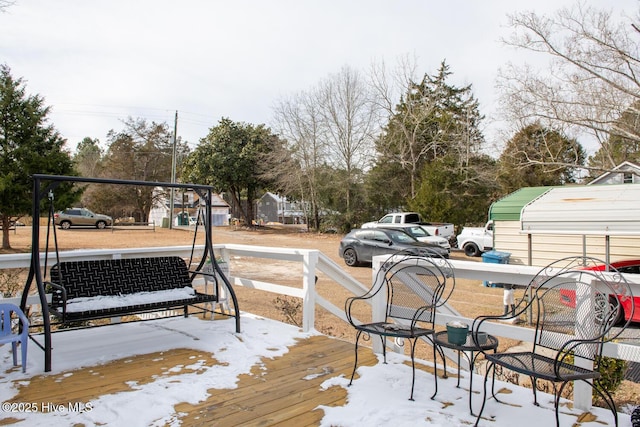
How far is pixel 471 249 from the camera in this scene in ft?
50.8

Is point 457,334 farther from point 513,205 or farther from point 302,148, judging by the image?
point 302,148

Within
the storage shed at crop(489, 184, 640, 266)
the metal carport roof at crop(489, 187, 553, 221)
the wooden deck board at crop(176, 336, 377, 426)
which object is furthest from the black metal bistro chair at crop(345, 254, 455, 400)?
the metal carport roof at crop(489, 187, 553, 221)

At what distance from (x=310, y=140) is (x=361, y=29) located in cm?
1343

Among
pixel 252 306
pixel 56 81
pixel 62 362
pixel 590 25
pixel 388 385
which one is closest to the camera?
pixel 388 385

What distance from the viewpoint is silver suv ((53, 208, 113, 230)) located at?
2589 cm

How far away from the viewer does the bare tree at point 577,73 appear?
1309 cm

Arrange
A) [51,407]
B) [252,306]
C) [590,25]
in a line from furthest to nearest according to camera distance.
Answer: [590,25], [252,306], [51,407]

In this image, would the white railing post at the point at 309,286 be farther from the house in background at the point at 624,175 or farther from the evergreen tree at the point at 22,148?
the evergreen tree at the point at 22,148

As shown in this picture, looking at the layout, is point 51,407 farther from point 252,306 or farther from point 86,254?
point 252,306

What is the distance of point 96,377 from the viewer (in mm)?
3061

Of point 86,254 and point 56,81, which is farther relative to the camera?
point 56,81

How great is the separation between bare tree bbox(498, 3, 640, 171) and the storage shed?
4.87m

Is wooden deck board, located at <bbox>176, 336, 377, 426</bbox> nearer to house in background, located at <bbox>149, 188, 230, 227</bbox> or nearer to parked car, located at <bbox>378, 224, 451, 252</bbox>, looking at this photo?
parked car, located at <bbox>378, 224, 451, 252</bbox>

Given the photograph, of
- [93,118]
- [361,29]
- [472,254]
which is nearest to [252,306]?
[361,29]
